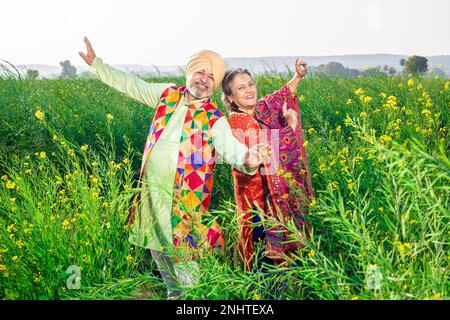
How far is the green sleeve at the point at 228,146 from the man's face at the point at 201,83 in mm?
165

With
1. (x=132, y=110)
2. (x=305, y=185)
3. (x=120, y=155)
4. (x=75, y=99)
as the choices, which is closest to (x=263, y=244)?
(x=305, y=185)

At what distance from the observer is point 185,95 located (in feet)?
9.84

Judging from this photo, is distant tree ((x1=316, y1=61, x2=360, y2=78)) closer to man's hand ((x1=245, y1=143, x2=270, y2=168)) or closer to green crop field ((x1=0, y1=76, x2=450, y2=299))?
green crop field ((x1=0, y1=76, x2=450, y2=299))

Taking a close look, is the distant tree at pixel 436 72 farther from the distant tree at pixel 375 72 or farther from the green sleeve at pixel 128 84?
the green sleeve at pixel 128 84

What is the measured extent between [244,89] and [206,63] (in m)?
0.24

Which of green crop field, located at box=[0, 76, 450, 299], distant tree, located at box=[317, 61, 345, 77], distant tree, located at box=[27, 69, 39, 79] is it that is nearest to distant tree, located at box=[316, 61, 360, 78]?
distant tree, located at box=[317, 61, 345, 77]

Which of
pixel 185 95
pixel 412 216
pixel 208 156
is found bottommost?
pixel 412 216

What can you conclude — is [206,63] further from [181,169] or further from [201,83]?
[181,169]

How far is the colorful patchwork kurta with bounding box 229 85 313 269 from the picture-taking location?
2.98 m

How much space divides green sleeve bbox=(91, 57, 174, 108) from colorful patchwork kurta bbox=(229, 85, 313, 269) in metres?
0.47

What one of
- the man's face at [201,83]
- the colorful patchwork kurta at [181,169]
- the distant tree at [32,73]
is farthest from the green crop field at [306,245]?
the distant tree at [32,73]
